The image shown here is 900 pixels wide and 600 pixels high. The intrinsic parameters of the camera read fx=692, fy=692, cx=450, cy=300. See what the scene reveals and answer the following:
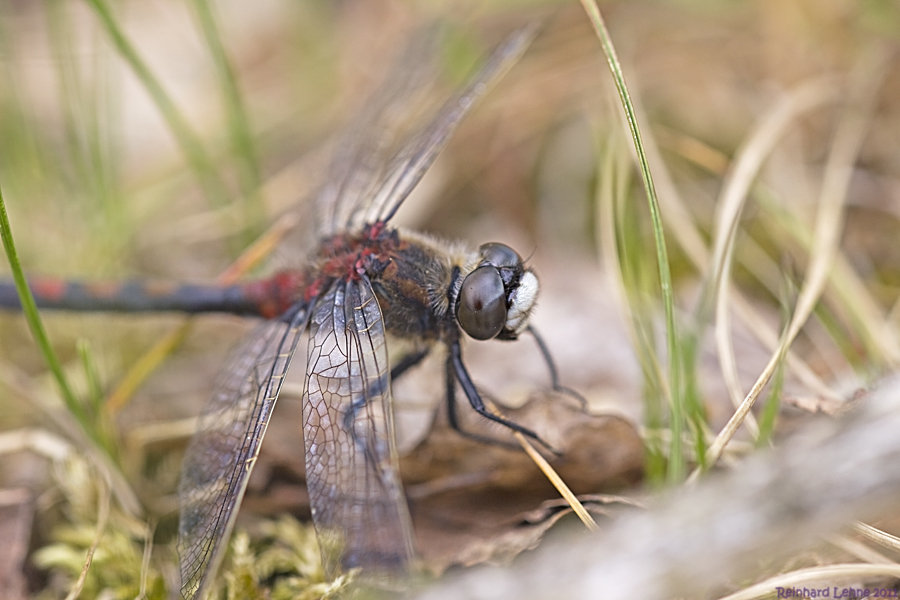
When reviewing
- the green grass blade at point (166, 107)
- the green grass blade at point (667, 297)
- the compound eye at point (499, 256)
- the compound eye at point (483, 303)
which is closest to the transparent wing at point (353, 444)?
the compound eye at point (483, 303)

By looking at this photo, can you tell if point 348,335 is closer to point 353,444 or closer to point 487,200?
point 353,444

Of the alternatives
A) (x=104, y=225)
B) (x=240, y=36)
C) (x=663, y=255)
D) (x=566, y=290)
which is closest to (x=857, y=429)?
(x=663, y=255)

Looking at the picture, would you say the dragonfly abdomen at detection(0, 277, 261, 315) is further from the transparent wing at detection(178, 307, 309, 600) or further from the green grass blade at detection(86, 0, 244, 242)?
the green grass blade at detection(86, 0, 244, 242)

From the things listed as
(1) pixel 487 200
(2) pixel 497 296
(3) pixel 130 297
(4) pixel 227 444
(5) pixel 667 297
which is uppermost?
(1) pixel 487 200

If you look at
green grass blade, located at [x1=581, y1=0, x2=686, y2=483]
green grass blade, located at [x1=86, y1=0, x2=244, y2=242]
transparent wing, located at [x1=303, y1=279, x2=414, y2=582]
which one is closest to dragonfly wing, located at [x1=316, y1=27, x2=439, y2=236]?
green grass blade, located at [x1=86, y1=0, x2=244, y2=242]

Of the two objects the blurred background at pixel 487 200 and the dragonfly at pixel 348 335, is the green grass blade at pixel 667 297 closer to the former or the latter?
the blurred background at pixel 487 200

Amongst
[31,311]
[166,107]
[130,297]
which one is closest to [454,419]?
[31,311]
